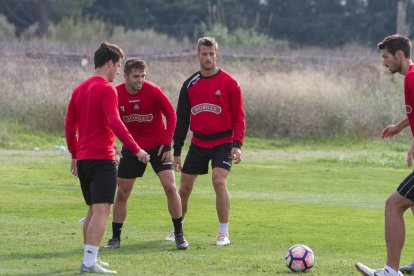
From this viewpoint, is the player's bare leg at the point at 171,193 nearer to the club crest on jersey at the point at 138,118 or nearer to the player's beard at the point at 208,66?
the club crest on jersey at the point at 138,118

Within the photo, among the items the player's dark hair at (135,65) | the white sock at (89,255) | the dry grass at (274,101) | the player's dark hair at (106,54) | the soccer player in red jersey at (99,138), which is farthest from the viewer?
the dry grass at (274,101)

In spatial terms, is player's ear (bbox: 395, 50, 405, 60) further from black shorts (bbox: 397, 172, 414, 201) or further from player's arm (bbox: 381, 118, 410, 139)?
black shorts (bbox: 397, 172, 414, 201)

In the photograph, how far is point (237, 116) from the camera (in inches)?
A: 504

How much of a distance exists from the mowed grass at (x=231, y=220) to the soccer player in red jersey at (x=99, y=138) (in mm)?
551

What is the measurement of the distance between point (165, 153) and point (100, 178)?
6.96 feet

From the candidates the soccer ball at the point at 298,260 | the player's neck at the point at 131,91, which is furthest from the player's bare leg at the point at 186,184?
the soccer ball at the point at 298,260

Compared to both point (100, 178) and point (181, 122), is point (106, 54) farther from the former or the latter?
point (181, 122)

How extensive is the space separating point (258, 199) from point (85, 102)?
28.4ft

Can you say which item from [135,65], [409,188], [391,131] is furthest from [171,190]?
[409,188]

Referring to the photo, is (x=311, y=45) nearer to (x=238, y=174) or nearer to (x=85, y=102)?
(x=238, y=174)

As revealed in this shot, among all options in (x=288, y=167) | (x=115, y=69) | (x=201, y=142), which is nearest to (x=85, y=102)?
(x=115, y=69)

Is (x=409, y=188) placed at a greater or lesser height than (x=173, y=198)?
greater

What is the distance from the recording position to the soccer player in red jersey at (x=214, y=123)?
1269 centimetres

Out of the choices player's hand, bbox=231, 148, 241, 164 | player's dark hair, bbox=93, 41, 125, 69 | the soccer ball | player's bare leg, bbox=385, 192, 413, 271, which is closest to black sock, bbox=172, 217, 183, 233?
player's hand, bbox=231, 148, 241, 164
